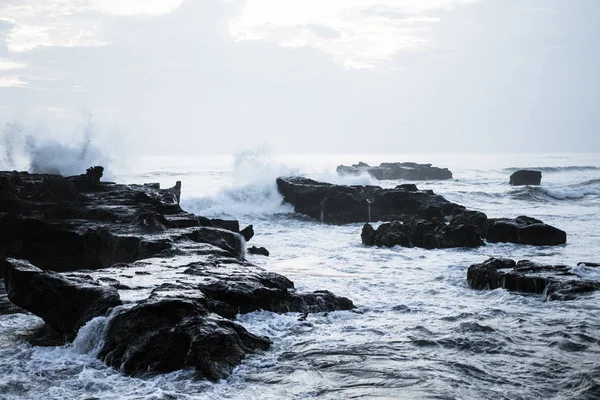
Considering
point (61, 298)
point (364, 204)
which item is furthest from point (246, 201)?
point (61, 298)

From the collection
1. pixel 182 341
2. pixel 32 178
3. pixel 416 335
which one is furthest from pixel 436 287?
pixel 32 178

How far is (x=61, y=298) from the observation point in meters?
8.77

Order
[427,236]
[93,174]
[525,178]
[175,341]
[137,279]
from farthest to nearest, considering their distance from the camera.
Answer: [525,178] → [427,236] → [93,174] → [137,279] → [175,341]

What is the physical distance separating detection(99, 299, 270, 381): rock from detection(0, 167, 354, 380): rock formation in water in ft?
0.04

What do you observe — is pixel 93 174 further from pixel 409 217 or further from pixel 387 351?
pixel 387 351

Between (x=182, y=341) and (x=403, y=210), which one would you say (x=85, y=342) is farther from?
(x=403, y=210)

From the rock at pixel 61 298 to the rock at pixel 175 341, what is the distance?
661 millimetres

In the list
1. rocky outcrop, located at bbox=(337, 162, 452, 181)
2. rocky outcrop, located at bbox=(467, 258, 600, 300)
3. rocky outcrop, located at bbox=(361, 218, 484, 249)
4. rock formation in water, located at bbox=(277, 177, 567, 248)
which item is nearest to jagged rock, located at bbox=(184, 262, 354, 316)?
rocky outcrop, located at bbox=(467, 258, 600, 300)

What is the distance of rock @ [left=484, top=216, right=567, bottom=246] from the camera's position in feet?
64.0

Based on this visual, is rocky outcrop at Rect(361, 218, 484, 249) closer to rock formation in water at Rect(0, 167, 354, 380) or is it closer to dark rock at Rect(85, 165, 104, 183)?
rock formation in water at Rect(0, 167, 354, 380)

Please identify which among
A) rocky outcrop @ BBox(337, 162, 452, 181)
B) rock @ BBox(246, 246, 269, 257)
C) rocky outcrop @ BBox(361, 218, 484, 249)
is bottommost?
rock @ BBox(246, 246, 269, 257)

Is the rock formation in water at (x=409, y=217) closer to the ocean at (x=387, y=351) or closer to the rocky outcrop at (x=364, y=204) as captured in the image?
the rocky outcrop at (x=364, y=204)

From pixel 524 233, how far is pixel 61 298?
15.4 metres

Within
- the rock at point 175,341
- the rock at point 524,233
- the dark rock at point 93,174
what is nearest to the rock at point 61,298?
the rock at point 175,341
